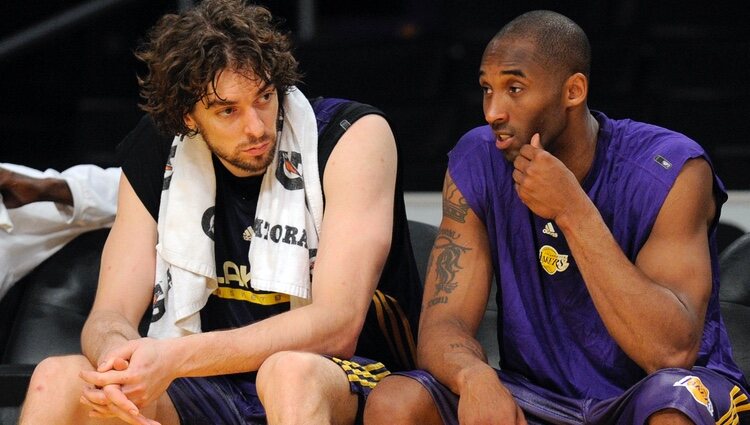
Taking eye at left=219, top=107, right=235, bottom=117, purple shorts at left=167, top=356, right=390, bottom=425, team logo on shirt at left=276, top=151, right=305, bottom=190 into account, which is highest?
eye at left=219, top=107, right=235, bottom=117

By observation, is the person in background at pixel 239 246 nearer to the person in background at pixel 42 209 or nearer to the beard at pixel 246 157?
the beard at pixel 246 157

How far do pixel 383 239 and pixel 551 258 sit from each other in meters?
0.38

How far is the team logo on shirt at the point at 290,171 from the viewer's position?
9.87ft

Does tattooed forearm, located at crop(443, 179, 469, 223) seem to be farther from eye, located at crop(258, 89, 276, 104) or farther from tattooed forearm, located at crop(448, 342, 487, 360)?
eye, located at crop(258, 89, 276, 104)

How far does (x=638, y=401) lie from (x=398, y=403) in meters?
0.48

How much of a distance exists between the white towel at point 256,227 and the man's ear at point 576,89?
62 centimetres

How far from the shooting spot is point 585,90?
278 centimetres

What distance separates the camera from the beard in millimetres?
2928

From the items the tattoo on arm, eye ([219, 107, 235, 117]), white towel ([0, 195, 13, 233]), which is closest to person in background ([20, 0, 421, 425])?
eye ([219, 107, 235, 117])

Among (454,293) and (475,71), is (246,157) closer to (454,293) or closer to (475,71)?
Result: (454,293)

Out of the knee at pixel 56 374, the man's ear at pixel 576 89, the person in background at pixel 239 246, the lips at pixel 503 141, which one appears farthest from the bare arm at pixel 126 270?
the man's ear at pixel 576 89

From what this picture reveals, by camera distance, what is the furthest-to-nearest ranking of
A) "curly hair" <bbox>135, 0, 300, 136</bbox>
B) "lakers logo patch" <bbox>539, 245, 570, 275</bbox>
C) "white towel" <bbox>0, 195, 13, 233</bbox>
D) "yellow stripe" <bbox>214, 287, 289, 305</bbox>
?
1. "white towel" <bbox>0, 195, 13, 233</bbox>
2. "yellow stripe" <bbox>214, 287, 289, 305</bbox>
3. "curly hair" <bbox>135, 0, 300, 136</bbox>
4. "lakers logo patch" <bbox>539, 245, 570, 275</bbox>

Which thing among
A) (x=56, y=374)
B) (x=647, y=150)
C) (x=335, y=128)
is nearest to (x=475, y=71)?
(x=335, y=128)

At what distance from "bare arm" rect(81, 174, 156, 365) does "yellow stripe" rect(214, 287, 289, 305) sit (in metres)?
0.18
